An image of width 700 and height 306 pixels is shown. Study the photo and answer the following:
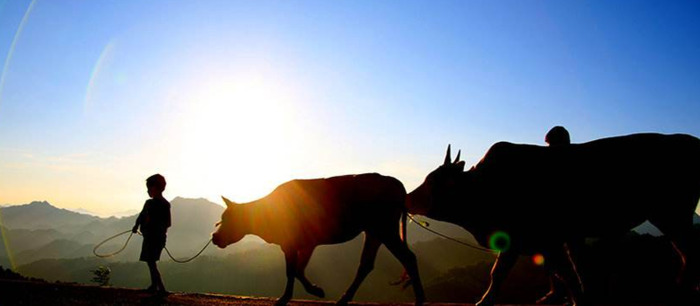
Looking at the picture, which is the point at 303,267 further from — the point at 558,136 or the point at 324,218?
the point at 558,136

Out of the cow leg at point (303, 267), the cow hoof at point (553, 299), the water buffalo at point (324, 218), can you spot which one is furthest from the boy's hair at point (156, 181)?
the cow hoof at point (553, 299)

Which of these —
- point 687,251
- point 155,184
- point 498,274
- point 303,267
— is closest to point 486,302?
point 498,274

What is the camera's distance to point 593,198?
748 centimetres

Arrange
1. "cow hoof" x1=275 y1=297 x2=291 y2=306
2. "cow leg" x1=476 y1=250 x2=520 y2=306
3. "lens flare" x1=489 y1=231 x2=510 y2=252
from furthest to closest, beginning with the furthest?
"cow hoof" x1=275 y1=297 x2=291 y2=306 < "lens flare" x1=489 y1=231 x2=510 y2=252 < "cow leg" x1=476 y1=250 x2=520 y2=306

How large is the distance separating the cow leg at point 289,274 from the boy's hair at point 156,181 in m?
4.13

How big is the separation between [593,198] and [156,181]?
9.71m

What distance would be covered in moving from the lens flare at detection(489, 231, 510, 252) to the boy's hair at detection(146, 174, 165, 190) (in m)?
8.04

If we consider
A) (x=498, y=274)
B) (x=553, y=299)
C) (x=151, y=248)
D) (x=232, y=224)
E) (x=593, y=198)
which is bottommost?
(x=553, y=299)

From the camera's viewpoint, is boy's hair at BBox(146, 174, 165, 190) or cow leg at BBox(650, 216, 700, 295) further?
boy's hair at BBox(146, 174, 165, 190)

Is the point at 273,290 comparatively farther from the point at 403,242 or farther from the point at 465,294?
the point at 403,242

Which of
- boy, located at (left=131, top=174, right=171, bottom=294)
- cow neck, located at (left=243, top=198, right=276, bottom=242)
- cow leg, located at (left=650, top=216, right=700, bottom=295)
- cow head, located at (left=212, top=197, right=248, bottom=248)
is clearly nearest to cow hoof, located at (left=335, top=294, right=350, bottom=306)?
cow neck, located at (left=243, top=198, right=276, bottom=242)

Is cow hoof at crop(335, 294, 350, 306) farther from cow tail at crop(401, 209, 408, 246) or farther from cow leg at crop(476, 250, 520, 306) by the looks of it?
cow leg at crop(476, 250, 520, 306)

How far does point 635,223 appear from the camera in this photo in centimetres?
746

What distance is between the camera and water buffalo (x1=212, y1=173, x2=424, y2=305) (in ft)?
29.1
